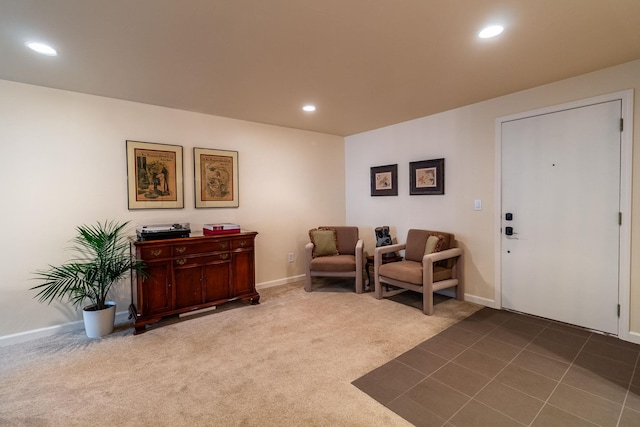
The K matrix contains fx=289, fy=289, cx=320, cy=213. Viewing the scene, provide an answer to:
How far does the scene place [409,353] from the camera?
8.00ft

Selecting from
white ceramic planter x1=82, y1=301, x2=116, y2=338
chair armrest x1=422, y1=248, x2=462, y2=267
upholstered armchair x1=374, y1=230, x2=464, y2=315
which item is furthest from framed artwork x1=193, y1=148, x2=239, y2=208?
chair armrest x1=422, y1=248, x2=462, y2=267

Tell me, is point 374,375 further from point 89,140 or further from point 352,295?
point 89,140

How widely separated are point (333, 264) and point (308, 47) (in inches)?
107

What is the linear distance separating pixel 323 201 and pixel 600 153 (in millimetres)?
3471

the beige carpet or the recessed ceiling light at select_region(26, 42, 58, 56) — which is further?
the recessed ceiling light at select_region(26, 42, 58, 56)

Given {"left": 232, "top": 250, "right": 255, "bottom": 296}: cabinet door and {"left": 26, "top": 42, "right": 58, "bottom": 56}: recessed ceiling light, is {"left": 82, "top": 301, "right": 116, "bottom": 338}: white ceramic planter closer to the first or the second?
{"left": 232, "top": 250, "right": 255, "bottom": 296}: cabinet door

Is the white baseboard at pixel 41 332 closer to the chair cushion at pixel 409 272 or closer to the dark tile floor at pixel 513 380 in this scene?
the dark tile floor at pixel 513 380

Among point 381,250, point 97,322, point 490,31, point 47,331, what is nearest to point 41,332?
point 47,331

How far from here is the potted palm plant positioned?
9.16ft

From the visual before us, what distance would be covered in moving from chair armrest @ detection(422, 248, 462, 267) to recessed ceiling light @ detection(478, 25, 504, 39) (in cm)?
208

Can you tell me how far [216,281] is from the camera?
3379 millimetres

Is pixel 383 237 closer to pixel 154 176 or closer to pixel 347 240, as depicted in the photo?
pixel 347 240

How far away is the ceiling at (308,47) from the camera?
5.71 ft

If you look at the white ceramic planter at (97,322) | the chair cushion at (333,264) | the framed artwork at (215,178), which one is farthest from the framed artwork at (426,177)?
the white ceramic planter at (97,322)
